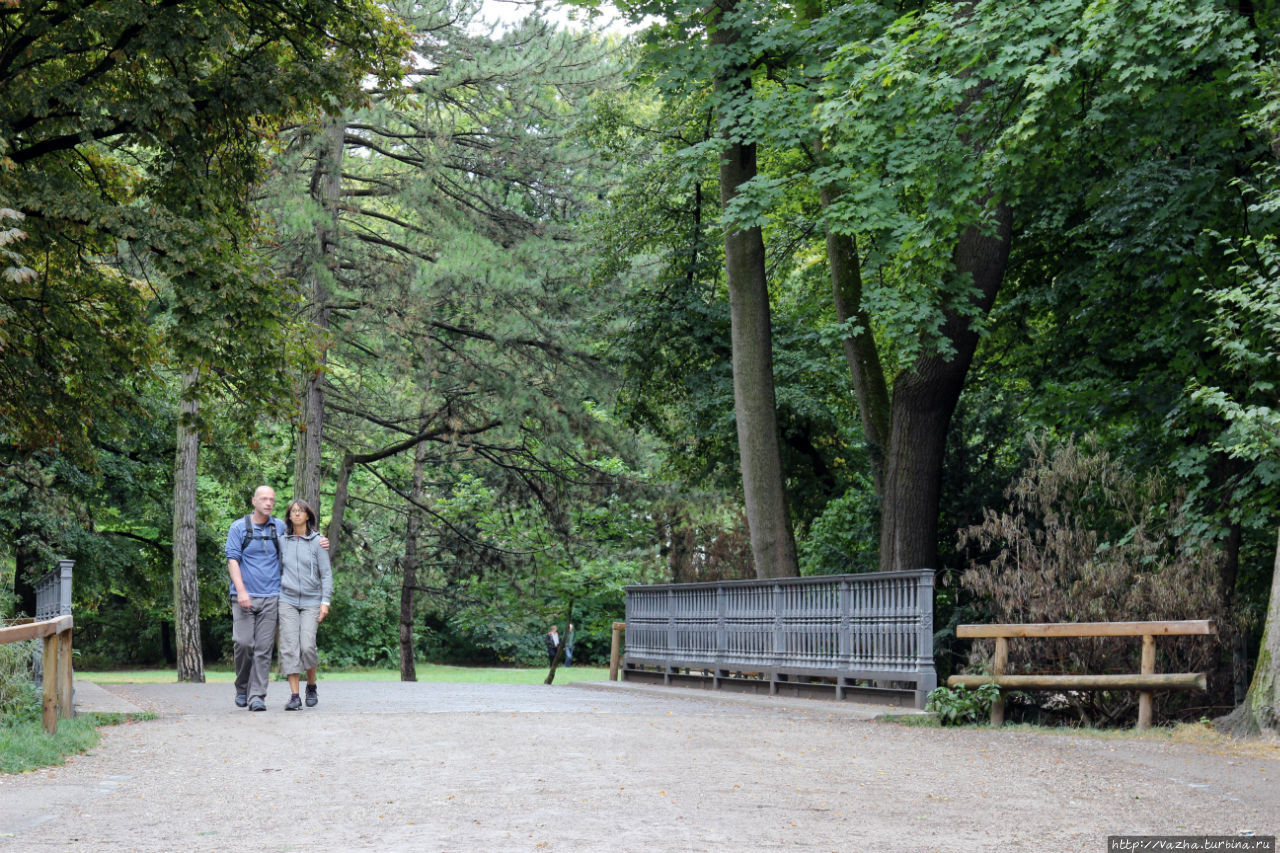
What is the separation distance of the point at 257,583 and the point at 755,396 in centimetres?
847

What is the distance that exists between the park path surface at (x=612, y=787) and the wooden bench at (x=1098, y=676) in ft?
2.01

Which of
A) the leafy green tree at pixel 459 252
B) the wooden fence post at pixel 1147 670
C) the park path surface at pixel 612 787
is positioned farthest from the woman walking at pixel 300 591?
the leafy green tree at pixel 459 252

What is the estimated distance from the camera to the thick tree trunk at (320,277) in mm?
24312

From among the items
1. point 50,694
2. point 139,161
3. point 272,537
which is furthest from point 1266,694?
point 139,161

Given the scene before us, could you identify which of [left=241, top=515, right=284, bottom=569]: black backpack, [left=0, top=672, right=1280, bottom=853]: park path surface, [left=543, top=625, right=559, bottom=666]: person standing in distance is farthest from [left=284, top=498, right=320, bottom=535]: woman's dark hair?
[left=543, top=625, right=559, bottom=666]: person standing in distance

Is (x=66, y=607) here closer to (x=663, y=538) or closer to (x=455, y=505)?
(x=455, y=505)

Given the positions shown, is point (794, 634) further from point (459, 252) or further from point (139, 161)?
point (459, 252)

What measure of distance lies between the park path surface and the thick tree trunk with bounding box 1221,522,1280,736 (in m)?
0.43

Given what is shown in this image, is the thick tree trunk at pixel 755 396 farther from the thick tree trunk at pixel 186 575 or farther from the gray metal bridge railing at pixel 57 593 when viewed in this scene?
the thick tree trunk at pixel 186 575

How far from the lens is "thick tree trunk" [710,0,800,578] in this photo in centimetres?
1894

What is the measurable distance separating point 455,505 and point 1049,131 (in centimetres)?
2499

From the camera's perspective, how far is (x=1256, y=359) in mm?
11672

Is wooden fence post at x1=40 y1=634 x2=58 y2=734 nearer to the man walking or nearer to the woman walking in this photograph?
the man walking

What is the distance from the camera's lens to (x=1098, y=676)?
39.4ft
